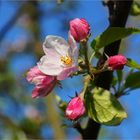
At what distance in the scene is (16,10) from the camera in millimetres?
4309

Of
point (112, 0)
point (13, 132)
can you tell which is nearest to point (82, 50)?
point (112, 0)

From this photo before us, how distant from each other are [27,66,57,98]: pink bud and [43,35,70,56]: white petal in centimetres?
9

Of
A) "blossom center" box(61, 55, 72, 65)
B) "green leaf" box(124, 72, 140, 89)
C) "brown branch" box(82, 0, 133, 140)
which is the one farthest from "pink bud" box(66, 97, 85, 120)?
"green leaf" box(124, 72, 140, 89)

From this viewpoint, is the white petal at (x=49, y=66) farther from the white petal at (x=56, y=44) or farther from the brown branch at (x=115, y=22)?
the brown branch at (x=115, y=22)

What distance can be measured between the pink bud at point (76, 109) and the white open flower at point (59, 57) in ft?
0.25

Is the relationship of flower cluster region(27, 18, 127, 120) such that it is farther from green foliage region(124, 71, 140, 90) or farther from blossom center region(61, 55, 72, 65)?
green foliage region(124, 71, 140, 90)

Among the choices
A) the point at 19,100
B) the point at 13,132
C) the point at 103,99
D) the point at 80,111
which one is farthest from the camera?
the point at 19,100

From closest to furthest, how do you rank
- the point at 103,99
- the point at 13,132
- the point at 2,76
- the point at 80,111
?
the point at 80,111 → the point at 103,99 → the point at 13,132 → the point at 2,76

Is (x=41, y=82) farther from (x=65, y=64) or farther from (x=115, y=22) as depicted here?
(x=115, y=22)

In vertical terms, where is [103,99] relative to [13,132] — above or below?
above

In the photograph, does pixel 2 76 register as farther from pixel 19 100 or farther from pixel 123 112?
pixel 123 112

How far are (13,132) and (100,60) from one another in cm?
204

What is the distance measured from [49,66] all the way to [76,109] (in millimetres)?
156

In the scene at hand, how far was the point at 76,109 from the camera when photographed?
1.27m
